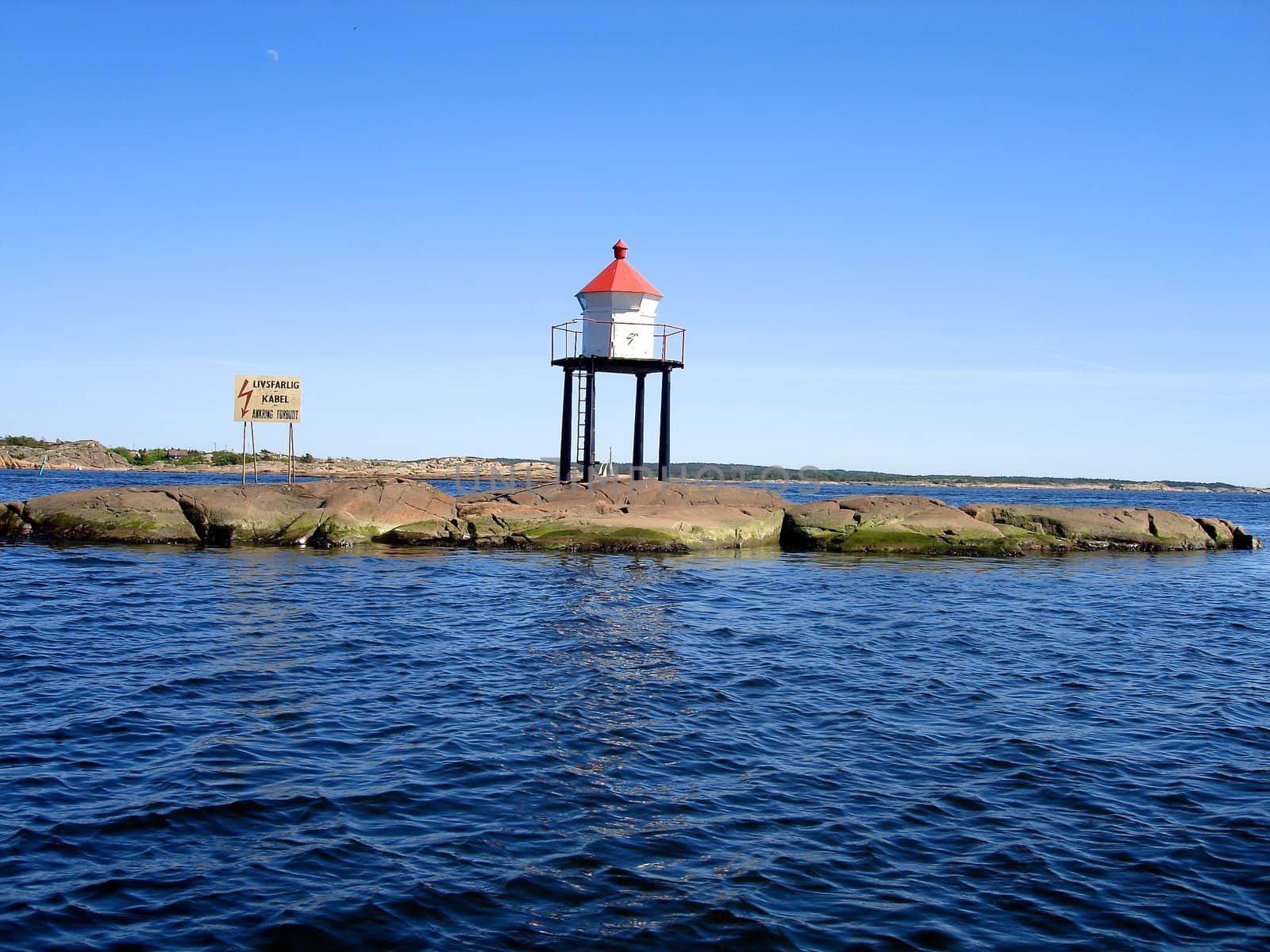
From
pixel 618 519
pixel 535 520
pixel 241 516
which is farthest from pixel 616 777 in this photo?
pixel 241 516

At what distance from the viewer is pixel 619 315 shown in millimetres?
28109

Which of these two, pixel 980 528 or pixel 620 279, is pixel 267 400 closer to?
pixel 620 279

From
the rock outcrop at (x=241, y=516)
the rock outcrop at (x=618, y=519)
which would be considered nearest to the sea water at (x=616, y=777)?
the rock outcrop at (x=241, y=516)

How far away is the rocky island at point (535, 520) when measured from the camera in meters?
24.6

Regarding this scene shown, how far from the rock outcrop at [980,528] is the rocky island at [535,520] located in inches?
1.7

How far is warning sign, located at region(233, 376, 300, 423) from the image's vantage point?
27469mm

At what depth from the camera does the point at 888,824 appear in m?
7.49

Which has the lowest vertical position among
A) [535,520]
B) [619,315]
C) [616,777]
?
[616,777]

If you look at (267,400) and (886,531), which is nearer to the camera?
(886,531)

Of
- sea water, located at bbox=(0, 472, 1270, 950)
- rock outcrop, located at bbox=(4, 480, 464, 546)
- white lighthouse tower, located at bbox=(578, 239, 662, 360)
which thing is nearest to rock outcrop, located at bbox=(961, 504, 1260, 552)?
white lighthouse tower, located at bbox=(578, 239, 662, 360)

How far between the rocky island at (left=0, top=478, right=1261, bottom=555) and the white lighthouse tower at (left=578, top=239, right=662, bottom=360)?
3.79m

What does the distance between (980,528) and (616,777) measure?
2137cm

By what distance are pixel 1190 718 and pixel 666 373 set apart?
19.8m

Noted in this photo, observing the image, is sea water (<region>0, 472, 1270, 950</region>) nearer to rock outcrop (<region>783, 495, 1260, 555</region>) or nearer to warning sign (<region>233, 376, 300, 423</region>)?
rock outcrop (<region>783, 495, 1260, 555</region>)
